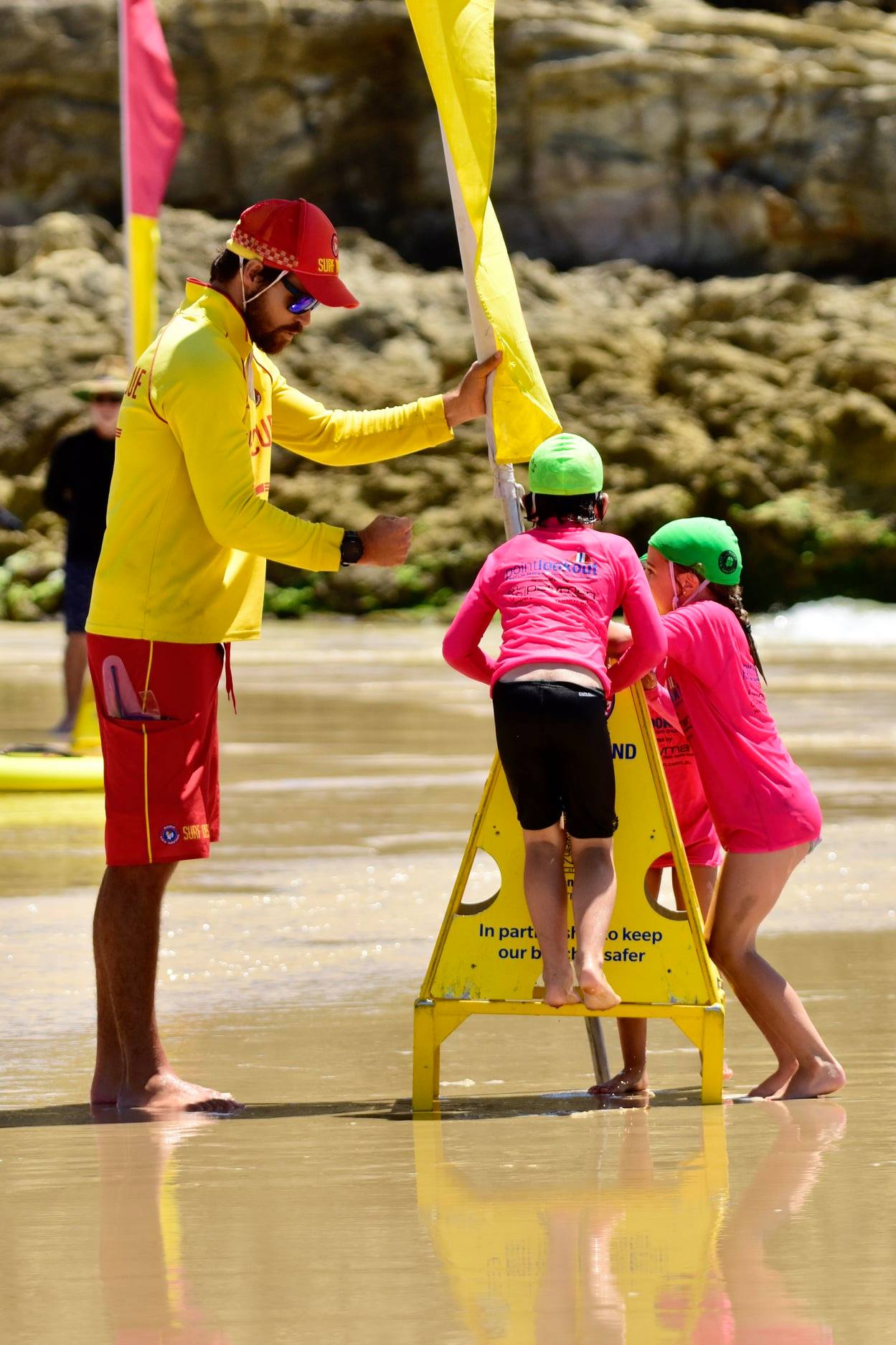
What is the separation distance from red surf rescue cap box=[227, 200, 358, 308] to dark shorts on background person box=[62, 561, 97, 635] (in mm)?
6491

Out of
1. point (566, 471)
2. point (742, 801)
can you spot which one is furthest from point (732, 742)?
point (566, 471)

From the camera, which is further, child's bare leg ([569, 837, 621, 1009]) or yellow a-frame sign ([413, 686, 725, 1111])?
yellow a-frame sign ([413, 686, 725, 1111])

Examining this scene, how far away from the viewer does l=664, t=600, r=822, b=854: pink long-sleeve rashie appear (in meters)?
4.47

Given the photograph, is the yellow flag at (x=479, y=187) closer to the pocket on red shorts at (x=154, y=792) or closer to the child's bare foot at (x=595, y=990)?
the pocket on red shorts at (x=154, y=792)

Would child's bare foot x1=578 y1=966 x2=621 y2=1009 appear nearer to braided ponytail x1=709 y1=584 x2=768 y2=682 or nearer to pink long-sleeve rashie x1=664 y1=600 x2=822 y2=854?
pink long-sleeve rashie x1=664 y1=600 x2=822 y2=854

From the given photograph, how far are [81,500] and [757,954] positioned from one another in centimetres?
737

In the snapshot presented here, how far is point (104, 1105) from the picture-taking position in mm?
4344

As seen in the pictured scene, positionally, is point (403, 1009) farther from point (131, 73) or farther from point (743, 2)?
point (743, 2)

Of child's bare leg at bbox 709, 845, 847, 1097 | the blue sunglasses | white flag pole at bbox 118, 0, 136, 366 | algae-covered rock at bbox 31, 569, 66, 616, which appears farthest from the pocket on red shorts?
algae-covered rock at bbox 31, 569, 66, 616

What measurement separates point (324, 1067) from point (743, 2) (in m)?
46.8

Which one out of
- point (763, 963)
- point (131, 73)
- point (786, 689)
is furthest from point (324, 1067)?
point (786, 689)

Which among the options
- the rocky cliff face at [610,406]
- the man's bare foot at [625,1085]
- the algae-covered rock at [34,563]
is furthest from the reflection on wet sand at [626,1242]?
the algae-covered rock at [34,563]

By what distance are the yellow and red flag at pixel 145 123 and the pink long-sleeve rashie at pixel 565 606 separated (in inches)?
268

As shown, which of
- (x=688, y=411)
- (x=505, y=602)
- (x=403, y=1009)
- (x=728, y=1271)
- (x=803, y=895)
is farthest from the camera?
(x=688, y=411)
